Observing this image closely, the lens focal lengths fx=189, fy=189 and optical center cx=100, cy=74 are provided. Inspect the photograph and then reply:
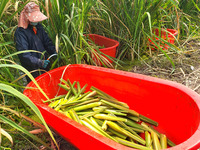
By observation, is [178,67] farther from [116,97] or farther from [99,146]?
[99,146]

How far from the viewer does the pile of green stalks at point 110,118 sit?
4.31 ft

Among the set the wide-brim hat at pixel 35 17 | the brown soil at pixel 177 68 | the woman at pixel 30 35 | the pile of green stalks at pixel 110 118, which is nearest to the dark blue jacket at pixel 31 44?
the woman at pixel 30 35

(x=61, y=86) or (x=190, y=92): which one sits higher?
(x=190, y=92)

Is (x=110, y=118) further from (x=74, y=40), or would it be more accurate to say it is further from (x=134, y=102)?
(x=74, y=40)

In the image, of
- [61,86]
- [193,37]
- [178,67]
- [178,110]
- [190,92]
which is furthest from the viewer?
[193,37]

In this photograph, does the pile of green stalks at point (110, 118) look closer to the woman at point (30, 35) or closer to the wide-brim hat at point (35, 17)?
the woman at point (30, 35)

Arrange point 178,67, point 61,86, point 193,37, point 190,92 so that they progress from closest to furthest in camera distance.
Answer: point 190,92, point 61,86, point 178,67, point 193,37

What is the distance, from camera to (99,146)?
992 mm

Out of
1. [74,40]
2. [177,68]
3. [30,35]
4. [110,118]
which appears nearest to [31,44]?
[30,35]

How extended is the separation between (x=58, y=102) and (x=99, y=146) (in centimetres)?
68

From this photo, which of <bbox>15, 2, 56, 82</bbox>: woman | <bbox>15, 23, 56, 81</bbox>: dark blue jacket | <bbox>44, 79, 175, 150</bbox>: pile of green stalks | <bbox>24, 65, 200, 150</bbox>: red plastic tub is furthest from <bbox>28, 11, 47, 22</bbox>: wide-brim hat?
<bbox>44, 79, 175, 150</bbox>: pile of green stalks

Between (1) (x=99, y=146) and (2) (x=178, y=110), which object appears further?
(2) (x=178, y=110)

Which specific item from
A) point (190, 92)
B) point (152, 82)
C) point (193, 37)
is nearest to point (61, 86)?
point (152, 82)

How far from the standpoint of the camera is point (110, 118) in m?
1.39
